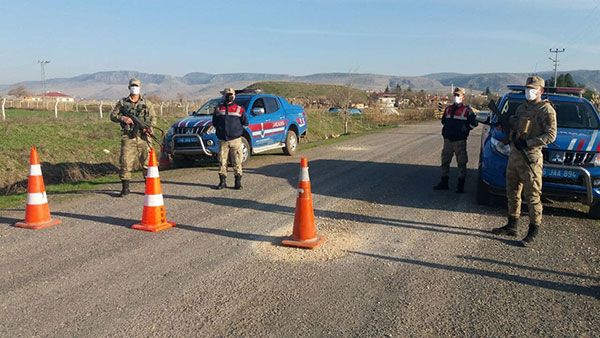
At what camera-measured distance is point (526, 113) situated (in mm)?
5742

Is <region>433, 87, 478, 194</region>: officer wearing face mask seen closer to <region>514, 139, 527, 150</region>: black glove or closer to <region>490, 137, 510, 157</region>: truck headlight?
<region>490, 137, 510, 157</region>: truck headlight

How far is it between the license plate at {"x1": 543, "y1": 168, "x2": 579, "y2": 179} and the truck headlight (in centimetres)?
58

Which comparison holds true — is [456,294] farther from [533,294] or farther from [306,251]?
[306,251]

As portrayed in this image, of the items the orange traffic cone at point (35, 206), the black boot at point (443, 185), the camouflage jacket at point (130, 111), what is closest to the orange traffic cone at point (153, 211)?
the orange traffic cone at point (35, 206)

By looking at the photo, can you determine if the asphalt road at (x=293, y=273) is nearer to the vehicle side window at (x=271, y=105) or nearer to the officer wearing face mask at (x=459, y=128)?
the officer wearing face mask at (x=459, y=128)

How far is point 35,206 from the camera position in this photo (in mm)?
6195

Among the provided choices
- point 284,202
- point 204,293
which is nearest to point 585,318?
point 204,293

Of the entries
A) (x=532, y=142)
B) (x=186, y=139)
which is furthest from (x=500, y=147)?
(x=186, y=139)

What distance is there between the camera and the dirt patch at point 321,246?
5.09 metres

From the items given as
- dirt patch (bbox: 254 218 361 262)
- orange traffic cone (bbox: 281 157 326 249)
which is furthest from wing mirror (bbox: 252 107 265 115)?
orange traffic cone (bbox: 281 157 326 249)

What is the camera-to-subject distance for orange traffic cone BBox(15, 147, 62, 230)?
20.2 feet

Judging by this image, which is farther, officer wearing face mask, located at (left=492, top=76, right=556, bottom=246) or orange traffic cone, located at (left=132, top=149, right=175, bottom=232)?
orange traffic cone, located at (left=132, top=149, right=175, bottom=232)

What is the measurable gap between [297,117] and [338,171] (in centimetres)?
402

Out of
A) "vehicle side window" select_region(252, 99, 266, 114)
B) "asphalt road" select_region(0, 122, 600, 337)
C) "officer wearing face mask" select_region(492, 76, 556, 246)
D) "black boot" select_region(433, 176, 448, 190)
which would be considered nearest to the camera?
"asphalt road" select_region(0, 122, 600, 337)
